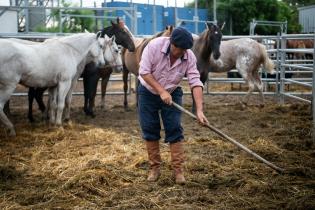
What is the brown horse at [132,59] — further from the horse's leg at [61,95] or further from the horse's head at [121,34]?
the horse's leg at [61,95]

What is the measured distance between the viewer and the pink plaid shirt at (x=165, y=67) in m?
4.83

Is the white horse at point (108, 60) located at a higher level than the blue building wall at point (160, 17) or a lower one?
lower

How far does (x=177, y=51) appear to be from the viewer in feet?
15.5

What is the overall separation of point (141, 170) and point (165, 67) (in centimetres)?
135

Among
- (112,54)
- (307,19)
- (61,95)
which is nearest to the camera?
(61,95)

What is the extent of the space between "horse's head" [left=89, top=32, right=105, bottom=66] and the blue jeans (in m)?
3.79

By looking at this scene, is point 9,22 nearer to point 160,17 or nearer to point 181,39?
point 160,17

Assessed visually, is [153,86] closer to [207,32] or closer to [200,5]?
[207,32]

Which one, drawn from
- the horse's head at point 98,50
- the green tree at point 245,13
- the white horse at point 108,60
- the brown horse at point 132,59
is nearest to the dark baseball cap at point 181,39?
the horse's head at point 98,50

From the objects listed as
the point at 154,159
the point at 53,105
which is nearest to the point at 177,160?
the point at 154,159

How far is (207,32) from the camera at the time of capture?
9.80m

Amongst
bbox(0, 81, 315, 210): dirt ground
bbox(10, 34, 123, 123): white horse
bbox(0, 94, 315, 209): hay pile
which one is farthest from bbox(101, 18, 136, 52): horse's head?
bbox(0, 94, 315, 209): hay pile

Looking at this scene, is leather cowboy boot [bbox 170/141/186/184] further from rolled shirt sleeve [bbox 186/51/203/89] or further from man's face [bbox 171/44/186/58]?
man's face [bbox 171/44/186/58]

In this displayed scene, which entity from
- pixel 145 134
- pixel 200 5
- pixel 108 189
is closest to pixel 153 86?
pixel 145 134
